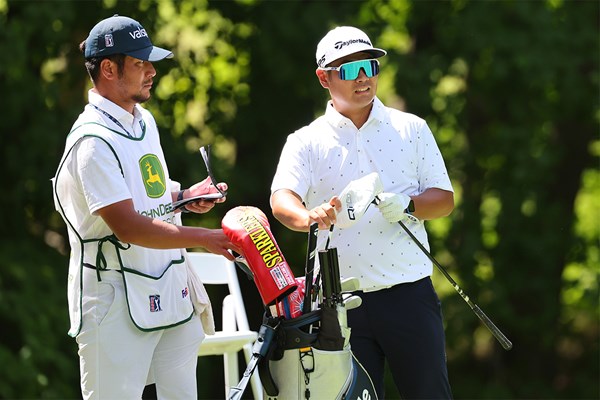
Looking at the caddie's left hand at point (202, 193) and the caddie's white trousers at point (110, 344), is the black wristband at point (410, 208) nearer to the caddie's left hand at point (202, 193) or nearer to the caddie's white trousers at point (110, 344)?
the caddie's left hand at point (202, 193)

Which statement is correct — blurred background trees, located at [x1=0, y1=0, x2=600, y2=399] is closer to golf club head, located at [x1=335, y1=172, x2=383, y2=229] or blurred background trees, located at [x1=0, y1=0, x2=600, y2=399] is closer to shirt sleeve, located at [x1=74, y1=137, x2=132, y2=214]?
shirt sleeve, located at [x1=74, y1=137, x2=132, y2=214]

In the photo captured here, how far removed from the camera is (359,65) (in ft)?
10.7

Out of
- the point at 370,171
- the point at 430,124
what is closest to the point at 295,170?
the point at 370,171

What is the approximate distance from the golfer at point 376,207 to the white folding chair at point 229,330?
0.80 meters

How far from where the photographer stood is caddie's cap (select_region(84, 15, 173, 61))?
2.90m

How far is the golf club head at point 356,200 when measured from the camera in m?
2.92

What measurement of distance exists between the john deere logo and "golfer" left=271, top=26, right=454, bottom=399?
1.28 ft

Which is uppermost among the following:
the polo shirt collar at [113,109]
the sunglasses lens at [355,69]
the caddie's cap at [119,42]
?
the caddie's cap at [119,42]

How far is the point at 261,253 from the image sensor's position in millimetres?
2822

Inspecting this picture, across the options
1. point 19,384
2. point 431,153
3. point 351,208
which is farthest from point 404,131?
point 19,384

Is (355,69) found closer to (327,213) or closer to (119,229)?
(327,213)

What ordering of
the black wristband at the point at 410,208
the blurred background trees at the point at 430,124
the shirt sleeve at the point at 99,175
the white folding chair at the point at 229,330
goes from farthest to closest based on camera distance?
1. the blurred background trees at the point at 430,124
2. the white folding chair at the point at 229,330
3. the black wristband at the point at 410,208
4. the shirt sleeve at the point at 99,175

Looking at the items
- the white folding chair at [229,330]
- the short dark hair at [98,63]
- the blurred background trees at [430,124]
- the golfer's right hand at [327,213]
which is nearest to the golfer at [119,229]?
the short dark hair at [98,63]

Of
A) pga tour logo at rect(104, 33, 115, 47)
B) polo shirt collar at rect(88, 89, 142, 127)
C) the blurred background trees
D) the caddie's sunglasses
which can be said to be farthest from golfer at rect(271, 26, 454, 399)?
the blurred background trees
